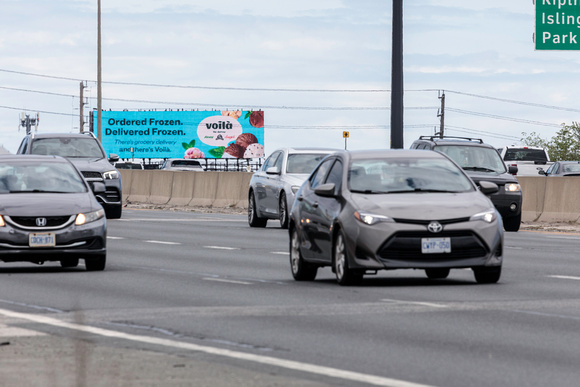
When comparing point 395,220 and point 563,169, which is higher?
point 563,169

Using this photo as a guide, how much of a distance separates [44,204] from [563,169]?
31.3 metres

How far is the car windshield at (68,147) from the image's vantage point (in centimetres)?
3134

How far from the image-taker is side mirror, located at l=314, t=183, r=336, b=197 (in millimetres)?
15172

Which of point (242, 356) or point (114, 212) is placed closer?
point (242, 356)

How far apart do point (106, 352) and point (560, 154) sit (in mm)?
126783

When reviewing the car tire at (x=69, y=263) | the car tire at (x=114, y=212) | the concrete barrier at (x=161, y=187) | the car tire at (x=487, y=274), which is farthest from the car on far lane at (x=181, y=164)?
the car tire at (x=487, y=274)

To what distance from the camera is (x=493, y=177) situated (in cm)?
2862

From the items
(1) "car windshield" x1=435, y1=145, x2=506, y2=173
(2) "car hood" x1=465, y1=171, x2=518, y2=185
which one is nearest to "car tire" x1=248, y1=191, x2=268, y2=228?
(1) "car windshield" x1=435, y1=145, x2=506, y2=173

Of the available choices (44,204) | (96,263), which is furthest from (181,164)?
(44,204)

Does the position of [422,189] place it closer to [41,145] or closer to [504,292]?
[504,292]

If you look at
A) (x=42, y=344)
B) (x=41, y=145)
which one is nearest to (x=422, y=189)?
(x=42, y=344)

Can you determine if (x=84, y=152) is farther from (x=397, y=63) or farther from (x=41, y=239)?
(x=41, y=239)

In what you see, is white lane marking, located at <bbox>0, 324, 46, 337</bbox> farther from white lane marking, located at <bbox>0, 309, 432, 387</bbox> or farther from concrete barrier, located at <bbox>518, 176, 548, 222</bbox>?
concrete barrier, located at <bbox>518, 176, 548, 222</bbox>

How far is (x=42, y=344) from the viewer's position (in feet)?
33.4
